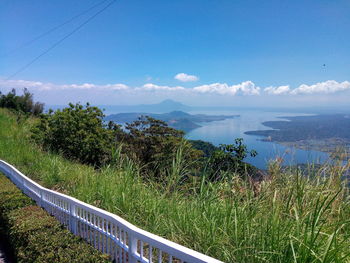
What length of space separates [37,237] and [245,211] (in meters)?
2.70

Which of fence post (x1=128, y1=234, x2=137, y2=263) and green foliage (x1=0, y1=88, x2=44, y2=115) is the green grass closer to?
fence post (x1=128, y1=234, x2=137, y2=263)

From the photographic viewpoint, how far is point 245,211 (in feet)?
8.59

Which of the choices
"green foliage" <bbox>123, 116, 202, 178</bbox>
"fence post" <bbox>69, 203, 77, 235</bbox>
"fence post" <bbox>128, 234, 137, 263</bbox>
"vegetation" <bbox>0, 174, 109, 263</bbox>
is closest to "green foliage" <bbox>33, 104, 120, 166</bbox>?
"green foliage" <bbox>123, 116, 202, 178</bbox>

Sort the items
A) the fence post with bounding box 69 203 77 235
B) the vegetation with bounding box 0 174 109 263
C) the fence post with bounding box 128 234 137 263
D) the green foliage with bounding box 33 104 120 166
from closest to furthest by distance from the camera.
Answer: the fence post with bounding box 128 234 137 263, the vegetation with bounding box 0 174 109 263, the fence post with bounding box 69 203 77 235, the green foliage with bounding box 33 104 120 166

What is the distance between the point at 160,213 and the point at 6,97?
99.4 ft

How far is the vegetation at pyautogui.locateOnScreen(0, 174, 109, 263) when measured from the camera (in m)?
3.02

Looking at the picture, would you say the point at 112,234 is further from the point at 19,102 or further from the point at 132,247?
the point at 19,102

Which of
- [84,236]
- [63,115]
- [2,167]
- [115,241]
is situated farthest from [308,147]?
[63,115]

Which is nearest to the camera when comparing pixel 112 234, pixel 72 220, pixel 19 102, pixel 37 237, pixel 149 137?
pixel 112 234

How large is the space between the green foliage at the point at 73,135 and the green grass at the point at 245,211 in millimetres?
5843

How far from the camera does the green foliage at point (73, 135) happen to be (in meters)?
10.4

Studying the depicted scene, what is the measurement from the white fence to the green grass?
0.45 meters

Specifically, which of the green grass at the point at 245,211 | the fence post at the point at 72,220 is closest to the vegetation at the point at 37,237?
the fence post at the point at 72,220

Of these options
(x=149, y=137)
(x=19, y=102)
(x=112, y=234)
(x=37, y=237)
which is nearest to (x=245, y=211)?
(x=112, y=234)
